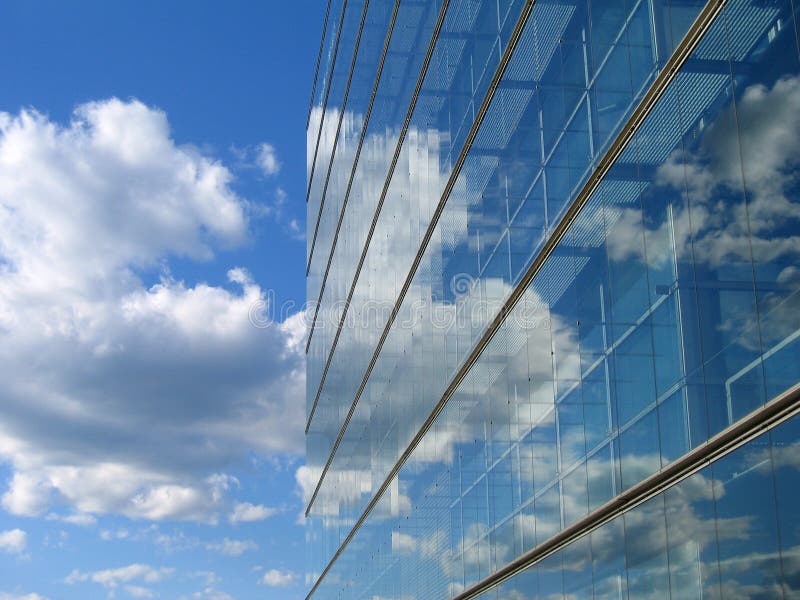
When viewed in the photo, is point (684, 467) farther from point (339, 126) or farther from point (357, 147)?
point (339, 126)

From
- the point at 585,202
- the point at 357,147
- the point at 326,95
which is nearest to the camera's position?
the point at 585,202

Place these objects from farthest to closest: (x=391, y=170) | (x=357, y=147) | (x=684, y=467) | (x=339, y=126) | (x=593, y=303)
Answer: (x=339, y=126) → (x=357, y=147) → (x=391, y=170) → (x=593, y=303) → (x=684, y=467)

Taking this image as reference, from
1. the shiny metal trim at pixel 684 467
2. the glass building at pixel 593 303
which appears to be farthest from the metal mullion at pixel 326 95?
the shiny metal trim at pixel 684 467

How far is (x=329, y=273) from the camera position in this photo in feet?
127

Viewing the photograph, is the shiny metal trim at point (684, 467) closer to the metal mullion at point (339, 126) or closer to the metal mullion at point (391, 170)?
the metal mullion at point (391, 170)

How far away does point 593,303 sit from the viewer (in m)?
12.1

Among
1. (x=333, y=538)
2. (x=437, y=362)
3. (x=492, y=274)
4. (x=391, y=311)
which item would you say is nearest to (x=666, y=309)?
(x=492, y=274)

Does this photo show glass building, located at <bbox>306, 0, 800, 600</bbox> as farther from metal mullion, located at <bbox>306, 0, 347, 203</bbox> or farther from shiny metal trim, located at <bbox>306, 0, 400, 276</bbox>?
metal mullion, located at <bbox>306, 0, 347, 203</bbox>

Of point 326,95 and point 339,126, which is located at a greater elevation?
point 326,95

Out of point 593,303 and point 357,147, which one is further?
point 357,147

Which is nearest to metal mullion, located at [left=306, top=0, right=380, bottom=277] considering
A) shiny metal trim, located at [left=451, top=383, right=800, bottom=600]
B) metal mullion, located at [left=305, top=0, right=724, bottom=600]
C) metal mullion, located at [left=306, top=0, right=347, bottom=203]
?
metal mullion, located at [left=306, top=0, right=347, bottom=203]

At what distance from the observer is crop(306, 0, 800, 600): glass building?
8.70 metres

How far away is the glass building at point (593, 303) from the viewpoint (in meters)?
8.70

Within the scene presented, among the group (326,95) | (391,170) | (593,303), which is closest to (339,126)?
(326,95)
